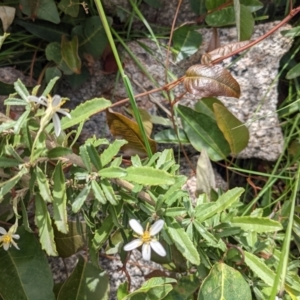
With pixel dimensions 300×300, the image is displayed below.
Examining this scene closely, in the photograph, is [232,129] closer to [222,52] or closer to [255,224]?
[222,52]

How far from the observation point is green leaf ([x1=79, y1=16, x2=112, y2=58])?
137 centimetres

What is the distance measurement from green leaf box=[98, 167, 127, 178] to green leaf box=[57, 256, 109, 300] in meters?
0.43

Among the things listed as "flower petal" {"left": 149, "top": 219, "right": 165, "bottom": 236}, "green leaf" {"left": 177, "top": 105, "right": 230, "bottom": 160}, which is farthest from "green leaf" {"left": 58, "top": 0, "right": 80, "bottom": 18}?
"flower petal" {"left": 149, "top": 219, "right": 165, "bottom": 236}

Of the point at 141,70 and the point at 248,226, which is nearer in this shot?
the point at 248,226

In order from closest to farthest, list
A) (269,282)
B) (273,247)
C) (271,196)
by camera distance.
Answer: (269,282) < (273,247) < (271,196)

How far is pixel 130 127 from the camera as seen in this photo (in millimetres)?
1266

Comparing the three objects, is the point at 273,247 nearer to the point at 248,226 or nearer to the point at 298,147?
the point at 248,226

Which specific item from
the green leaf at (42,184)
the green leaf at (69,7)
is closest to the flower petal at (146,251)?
the green leaf at (42,184)

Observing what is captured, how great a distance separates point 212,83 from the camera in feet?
4.03

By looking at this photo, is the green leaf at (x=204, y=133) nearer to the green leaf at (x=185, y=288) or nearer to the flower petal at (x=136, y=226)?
the green leaf at (x=185, y=288)

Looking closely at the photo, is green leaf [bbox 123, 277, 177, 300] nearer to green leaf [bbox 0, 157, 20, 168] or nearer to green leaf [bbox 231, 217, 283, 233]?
green leaf [bbox 231, 217, 283, 233]

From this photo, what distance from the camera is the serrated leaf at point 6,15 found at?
4.27 feet

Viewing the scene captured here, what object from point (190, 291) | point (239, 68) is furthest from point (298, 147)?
point (190, 291)

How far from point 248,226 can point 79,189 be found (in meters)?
0.42
